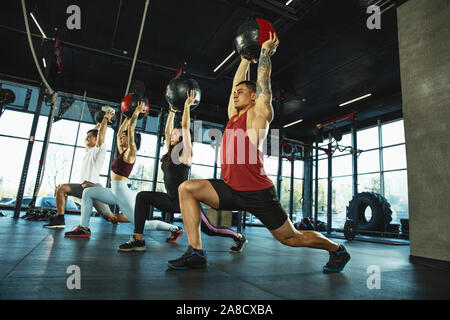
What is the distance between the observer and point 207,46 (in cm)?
667

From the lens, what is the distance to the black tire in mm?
6801

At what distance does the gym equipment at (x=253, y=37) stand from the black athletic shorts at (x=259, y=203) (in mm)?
1049

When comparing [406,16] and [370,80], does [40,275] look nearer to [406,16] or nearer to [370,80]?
[406,16]

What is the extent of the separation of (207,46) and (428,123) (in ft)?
17.0

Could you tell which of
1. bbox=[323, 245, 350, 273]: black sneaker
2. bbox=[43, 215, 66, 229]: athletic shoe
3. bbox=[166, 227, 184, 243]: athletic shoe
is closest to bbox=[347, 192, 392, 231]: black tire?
bbox=[166, 227, 184, 243]: athletic shoe

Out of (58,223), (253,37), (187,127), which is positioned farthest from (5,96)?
(253,37)

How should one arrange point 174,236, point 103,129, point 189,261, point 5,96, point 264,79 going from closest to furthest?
point 189,261, point 264,79, point 174,236, point 103,129, point 5,96

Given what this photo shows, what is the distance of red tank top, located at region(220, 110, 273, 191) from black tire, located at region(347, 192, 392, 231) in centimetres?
567

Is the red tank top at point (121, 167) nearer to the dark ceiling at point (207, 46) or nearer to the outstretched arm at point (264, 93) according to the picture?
the outstretched arm at point (264, 93)

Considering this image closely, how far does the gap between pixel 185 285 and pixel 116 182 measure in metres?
2.00

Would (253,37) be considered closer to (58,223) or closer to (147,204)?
(147,204)

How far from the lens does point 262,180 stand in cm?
168

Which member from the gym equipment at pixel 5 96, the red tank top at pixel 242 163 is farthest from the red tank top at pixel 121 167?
the gym equipment at pixel 5 96
